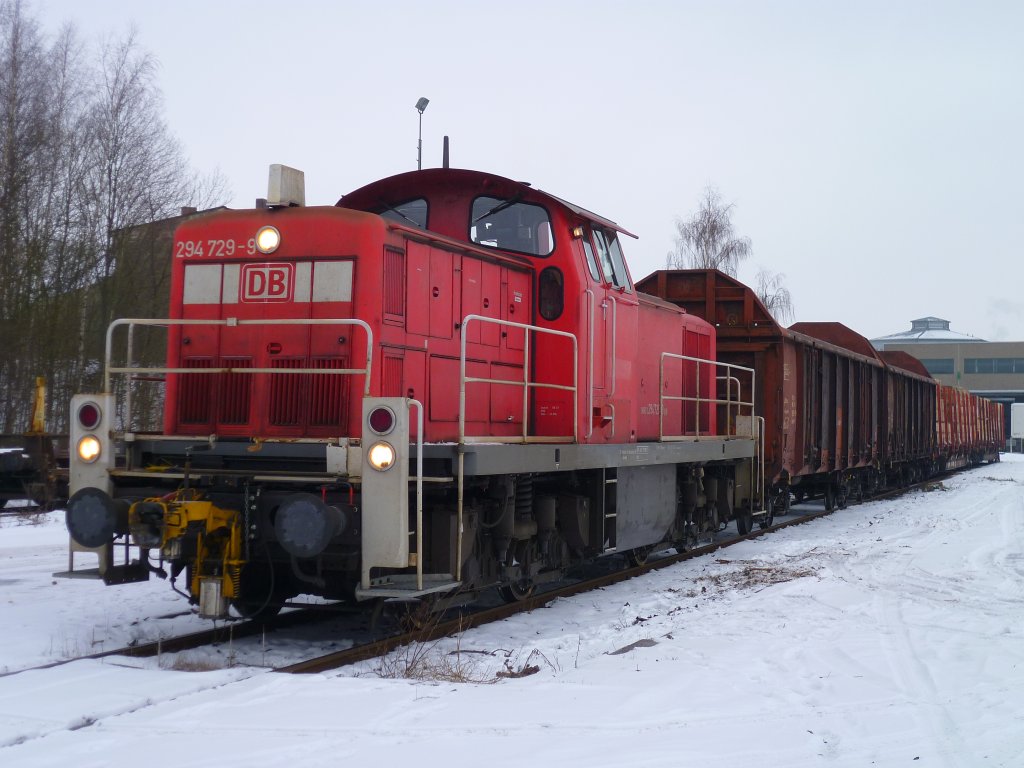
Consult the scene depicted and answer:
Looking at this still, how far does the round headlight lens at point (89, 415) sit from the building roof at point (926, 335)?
82.1 metres

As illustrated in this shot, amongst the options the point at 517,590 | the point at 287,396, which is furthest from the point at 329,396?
the point at 517,590

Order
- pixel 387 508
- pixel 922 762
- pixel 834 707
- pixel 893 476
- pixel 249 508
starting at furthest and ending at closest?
pixel 893 476 → pixel 249 508 → pixel 387 508 → pixel 834 707 → pixel 922 762

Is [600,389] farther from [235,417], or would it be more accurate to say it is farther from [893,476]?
[893,476]

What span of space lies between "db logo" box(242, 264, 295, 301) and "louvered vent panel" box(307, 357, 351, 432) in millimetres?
577

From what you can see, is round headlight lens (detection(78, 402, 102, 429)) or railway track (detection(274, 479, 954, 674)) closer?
railway track (detection(274, 479, 954, 674))

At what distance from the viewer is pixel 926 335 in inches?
3593

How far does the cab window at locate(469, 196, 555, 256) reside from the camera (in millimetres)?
8305

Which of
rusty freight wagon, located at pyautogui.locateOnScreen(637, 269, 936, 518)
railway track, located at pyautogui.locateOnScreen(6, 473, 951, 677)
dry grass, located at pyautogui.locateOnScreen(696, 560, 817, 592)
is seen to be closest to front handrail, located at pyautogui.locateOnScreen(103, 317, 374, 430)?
Result: railway track, located at pyautogui.locateOnScreen(6, 473, 951, 677)

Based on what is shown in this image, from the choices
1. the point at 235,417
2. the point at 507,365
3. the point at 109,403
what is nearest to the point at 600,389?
the point at 507,365

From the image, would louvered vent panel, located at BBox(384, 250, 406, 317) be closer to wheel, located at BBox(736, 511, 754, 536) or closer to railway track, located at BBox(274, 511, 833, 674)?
railway track, located at BBox(274, 511, 833, 674)

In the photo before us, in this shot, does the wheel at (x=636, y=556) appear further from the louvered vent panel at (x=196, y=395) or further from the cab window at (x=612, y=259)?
the louvered vent panel at (x=196, y=395)

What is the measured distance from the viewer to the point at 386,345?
22.5ft

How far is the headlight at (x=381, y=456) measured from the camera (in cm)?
589

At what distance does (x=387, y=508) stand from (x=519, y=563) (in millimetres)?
2397
